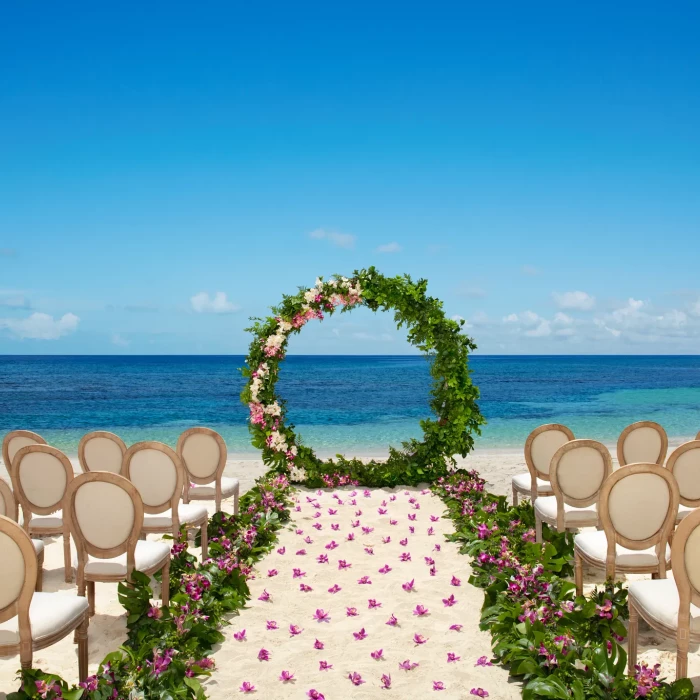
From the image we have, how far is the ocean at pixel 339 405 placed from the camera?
21.0m

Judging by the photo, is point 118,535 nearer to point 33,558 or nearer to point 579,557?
point 33,558

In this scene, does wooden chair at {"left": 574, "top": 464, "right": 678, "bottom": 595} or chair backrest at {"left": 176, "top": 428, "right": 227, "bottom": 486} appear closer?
wooden chair at {"left": 574, "top": 464, "right": 678, "bottom": 595}

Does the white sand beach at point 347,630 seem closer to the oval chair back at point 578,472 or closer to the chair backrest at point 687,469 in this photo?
the oval chair back at point 578,472

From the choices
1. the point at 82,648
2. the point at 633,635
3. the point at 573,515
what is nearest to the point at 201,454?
the point at 82,648

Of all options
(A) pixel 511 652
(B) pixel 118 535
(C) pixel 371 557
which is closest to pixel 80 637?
(B) pixel 118 535

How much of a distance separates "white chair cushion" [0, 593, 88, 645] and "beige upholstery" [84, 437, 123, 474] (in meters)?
2.51

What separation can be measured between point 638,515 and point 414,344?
4.79m

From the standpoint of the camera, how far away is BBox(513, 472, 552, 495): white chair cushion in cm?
630

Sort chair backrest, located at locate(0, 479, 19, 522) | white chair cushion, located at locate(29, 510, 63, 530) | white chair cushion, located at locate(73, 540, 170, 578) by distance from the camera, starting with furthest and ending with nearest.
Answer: white chair cushion, located at locate(29, 510, 63, 530) < chair backrest, located at locate(0, 479, 19, 522) < white chair cushion, located at locate(73, 540, 170, 578)

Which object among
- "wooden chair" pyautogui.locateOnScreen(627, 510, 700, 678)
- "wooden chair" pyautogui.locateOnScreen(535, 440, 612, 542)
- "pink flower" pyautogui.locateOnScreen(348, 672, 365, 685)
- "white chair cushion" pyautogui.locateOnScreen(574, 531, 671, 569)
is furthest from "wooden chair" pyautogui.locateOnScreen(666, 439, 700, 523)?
"pink flower" pyautogui.locateOnScreen(348, 672, 365, 685)

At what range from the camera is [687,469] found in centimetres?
520

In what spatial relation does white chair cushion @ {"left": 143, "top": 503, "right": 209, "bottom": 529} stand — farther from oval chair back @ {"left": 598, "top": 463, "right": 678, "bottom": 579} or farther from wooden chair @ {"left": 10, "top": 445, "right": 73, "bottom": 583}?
oval chair back @ {"left": 598, "top": 463, "right": 678, "bottom": 579}

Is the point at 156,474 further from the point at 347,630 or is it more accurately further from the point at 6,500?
the point at 347,630

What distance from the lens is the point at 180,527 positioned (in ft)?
17.3
